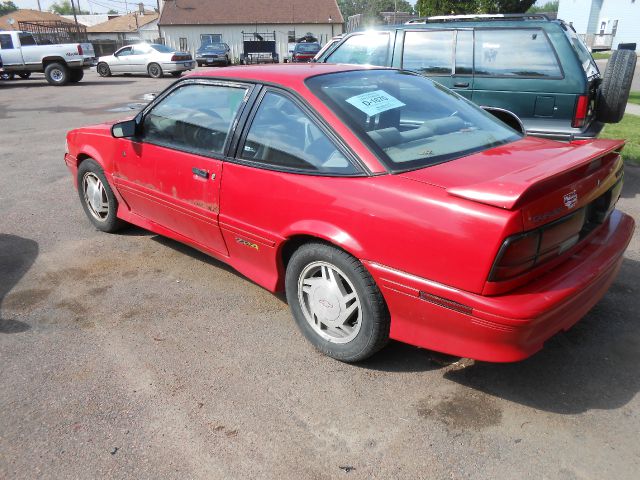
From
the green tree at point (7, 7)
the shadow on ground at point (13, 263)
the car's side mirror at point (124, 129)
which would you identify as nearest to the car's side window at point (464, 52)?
the car's side mirror at point (124, 129)

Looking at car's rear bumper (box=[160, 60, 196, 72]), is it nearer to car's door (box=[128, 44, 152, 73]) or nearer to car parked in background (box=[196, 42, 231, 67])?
car's door (box=[128, 44, 152, 73])

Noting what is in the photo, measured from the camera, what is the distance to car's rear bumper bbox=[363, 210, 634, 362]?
2.27 metres

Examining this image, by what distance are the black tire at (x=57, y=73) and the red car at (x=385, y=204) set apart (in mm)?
18596

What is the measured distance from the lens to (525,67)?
566 cm

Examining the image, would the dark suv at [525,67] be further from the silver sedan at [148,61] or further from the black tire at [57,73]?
the silver sedan at [148,61]

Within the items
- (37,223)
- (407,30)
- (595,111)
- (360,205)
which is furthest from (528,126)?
(37,223)

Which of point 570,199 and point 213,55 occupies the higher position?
point 570,199

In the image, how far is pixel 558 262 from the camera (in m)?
2.58

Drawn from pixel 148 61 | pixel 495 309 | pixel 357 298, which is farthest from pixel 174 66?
pixel 495 309

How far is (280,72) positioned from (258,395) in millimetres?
1964

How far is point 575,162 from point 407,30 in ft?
14.6

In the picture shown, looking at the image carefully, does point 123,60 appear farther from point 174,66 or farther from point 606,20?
point 606,20

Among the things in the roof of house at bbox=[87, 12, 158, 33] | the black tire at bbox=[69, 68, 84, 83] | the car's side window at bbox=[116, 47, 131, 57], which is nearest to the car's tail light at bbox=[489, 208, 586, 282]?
the black tire at bbox=[69, 68, 84, 83]

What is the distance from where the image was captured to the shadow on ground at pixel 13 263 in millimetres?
3445
